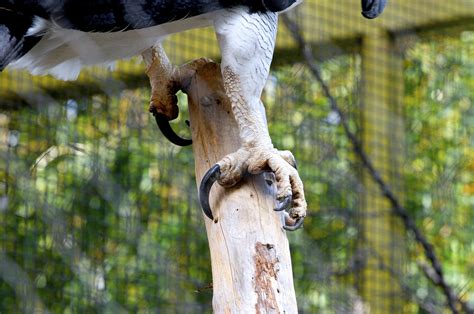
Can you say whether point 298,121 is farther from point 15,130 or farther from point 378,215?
point 15,130

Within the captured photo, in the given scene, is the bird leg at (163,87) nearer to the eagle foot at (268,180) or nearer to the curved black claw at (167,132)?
the curved black claw at (167,132)

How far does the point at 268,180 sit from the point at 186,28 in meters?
0.29

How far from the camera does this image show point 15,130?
2.49 metres

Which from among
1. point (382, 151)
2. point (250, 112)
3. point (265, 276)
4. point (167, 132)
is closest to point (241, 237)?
point (265, 276)

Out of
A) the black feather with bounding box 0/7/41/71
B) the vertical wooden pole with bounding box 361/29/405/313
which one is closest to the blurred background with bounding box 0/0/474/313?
the vertical wooden pole with bounding box 361/29/405/313

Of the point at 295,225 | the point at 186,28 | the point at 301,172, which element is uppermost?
the point at 186,28

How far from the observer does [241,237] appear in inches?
50.3

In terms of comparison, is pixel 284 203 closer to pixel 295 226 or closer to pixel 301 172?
pixel 295 226

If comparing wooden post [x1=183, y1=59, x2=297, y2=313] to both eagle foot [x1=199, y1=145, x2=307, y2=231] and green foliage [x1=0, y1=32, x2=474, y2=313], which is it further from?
green foliage [x1=0, y1=32, x2=474, y2=313]

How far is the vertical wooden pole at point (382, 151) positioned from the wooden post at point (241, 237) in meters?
1.15

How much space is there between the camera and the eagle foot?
1330mm

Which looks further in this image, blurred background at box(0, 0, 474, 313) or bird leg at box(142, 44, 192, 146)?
blurred background at box(0, 0, 474, 313)

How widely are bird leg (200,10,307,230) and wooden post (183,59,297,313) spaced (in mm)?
16

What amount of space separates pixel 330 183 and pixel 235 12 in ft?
4.18
